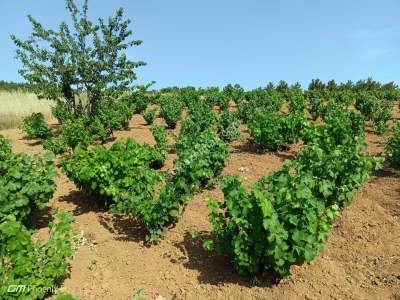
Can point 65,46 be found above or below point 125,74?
above

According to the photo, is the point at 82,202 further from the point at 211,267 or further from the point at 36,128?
the point at 36,128

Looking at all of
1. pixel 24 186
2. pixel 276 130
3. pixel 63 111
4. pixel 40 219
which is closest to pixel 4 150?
pixel 40 219

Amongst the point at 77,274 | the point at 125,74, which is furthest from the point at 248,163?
the point at 125,74

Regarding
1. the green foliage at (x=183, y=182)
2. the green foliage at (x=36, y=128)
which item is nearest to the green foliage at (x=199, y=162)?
the green foliage at (x=183, y=182)

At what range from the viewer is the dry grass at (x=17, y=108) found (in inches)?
662

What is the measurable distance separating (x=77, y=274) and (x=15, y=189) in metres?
1.36

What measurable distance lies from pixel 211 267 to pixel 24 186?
2.63 meters

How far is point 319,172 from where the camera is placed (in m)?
5.10

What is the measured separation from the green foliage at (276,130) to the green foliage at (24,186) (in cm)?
512

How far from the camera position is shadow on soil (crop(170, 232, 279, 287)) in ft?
14.1

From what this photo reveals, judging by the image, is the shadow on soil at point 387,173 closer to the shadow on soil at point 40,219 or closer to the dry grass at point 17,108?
the shadow on soil at point 40,219

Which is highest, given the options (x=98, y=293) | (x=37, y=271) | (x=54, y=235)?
(x=54, y=235)

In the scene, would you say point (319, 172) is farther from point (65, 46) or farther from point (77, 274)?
point (65, 46)

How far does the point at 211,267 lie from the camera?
4629 mm
